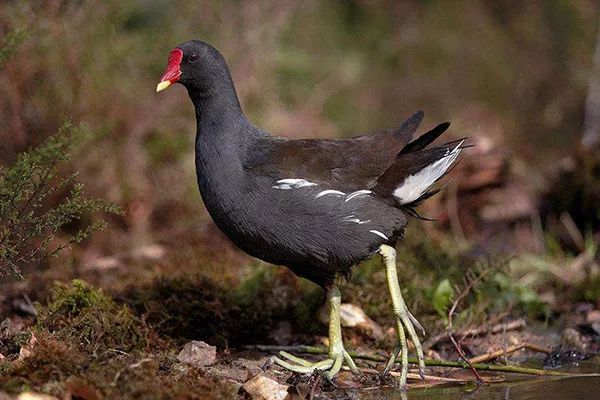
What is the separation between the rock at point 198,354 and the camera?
4098 mm

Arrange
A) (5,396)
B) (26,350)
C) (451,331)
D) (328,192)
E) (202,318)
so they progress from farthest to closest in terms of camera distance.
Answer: (202,318)
(451,331)
(328,192)
(26,350)
(5,396)

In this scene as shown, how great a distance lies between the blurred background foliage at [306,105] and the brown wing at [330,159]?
0.85 meters

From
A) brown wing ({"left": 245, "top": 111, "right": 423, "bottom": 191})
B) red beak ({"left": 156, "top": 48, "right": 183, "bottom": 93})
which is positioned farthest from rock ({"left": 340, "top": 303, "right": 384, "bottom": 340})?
red beak ({"left": 156, "top": 48, "right": 183, "bottom": 93})

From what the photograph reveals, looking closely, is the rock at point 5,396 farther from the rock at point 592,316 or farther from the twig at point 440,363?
the rock at point 592,316

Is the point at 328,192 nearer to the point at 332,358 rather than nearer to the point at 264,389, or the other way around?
the point at 332,358

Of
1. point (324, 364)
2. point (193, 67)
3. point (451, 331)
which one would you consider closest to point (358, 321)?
point (451, 331)

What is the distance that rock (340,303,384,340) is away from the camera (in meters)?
4.79

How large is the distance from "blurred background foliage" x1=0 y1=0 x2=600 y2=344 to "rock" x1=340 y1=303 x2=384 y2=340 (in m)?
0.15

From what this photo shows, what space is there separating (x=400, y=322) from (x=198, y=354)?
38.2 inches

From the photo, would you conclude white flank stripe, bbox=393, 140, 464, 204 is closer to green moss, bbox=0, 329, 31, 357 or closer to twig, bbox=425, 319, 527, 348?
twig, bbox=425, 319, 527, 348

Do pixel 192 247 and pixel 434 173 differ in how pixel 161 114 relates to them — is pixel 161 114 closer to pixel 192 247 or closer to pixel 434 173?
pixel 192 247

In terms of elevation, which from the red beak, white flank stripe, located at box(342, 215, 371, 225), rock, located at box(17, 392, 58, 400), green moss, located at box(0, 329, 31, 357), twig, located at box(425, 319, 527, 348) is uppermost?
the red beak

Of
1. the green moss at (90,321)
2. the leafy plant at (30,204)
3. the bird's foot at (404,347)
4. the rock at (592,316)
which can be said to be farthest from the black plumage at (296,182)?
the rock at (592,316)

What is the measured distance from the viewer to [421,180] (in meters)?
4.48
